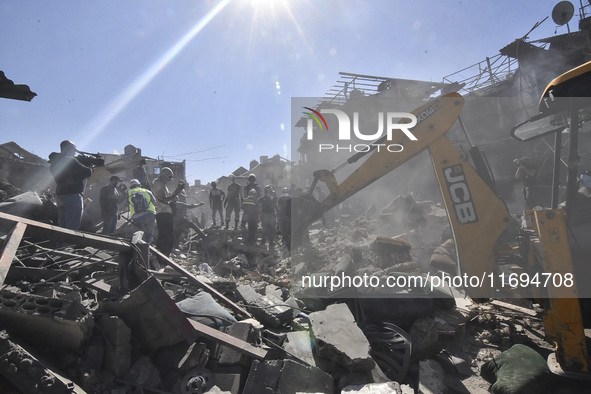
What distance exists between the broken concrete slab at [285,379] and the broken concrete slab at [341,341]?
229 mm

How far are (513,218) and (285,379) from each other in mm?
3583

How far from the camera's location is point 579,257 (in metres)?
2.82

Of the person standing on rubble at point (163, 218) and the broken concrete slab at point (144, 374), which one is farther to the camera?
the person standing on rubble at point (163, 218)

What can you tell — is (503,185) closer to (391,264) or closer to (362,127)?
(362,127)

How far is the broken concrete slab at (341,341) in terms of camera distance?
262cm

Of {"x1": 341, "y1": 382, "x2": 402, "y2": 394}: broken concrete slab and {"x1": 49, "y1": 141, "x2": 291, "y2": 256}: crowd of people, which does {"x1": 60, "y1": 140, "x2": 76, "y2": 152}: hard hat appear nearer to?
{"x1": 49, "y1": 141, "x2": 291, "y2": 256}: crowd of people

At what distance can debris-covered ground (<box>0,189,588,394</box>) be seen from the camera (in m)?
2.04

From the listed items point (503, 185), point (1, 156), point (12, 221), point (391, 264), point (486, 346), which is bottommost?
point (486, 346)

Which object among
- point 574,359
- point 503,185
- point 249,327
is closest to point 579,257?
point 574,359

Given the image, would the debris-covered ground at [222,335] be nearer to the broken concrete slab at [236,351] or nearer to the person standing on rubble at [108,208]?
the broken concrete slab at [236,351]

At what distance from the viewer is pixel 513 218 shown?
394cm

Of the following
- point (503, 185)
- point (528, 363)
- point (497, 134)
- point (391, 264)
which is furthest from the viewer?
point (497, 134)

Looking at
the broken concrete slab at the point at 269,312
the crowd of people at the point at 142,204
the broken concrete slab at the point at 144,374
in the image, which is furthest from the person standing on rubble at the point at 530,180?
the broken concrete slab at the point at 144,374

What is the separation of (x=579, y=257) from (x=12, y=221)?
5229 mm
